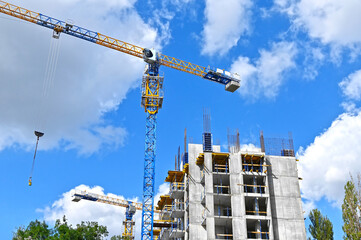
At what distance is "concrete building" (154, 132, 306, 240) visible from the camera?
1682 inches

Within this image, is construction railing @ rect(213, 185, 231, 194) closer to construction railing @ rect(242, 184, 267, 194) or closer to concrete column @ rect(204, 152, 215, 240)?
Answer: concrete column @ rect(204, 152, 215, 240)

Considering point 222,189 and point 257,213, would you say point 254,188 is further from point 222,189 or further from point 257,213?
point 222,189

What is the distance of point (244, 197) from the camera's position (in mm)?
43375

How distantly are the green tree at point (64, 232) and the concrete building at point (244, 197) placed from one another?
12.1 m

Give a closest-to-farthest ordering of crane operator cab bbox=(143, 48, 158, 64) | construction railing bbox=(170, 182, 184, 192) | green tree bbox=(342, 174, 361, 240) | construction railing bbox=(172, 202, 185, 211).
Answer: green tree bbox=(342, 174, 361, 240), construction railing bbox=(172, 202, 185, 211), construction railing bbox=(170, 182, 184, 192), crane operator cab bbox=(143, 48, 158, 64)

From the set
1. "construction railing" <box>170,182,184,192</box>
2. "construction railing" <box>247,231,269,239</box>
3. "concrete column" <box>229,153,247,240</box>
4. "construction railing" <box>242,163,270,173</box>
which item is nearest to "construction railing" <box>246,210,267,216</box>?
"concrete column" <box>229,153,247,240</box>

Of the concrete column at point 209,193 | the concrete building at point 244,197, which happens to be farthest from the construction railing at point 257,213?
the concrete column at point 209,193

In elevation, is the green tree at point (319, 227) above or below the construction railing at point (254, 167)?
below

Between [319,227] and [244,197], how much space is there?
11.9 m

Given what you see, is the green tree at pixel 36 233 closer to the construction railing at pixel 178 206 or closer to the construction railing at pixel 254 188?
the construction railing at pixel 178 206

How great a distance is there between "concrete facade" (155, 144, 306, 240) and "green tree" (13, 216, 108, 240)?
12334mm

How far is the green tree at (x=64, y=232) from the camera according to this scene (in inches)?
2002

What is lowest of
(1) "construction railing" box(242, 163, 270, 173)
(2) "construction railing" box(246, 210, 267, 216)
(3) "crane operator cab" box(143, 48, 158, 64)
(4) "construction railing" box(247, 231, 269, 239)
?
(4) "construction railing" box(247, 231, 269, 239)

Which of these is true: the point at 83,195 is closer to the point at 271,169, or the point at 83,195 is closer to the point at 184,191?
the point at 184,191
